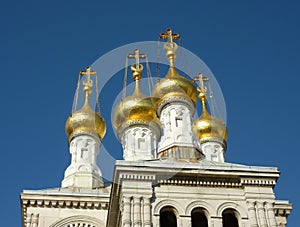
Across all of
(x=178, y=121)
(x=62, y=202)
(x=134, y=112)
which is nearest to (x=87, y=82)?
(x=134, y=112)

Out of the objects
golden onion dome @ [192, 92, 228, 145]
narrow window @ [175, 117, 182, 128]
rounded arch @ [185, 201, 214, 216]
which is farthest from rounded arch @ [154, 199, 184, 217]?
golden onion dome @ [192, 92, 228, 145]

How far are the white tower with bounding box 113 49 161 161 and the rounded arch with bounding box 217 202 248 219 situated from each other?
1088cm

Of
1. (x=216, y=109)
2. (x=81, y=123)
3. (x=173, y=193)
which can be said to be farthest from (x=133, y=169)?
(x=216, y=109)

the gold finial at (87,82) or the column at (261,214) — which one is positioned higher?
the gold finial at (87,82)

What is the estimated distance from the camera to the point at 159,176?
17875 mm

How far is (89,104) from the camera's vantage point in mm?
30703

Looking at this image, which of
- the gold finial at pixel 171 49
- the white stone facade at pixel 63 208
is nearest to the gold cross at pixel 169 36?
the gold finial at pixel 171 49

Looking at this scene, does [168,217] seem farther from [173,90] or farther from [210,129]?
[210,129]

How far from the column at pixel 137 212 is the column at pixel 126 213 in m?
0.13

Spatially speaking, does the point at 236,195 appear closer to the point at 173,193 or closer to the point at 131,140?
the point at 173,193

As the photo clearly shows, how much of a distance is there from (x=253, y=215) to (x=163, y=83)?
10961mm

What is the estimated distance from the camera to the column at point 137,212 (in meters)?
16.9

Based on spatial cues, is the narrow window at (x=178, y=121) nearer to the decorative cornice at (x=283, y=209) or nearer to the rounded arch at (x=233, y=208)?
the decorative cornice at (x=283, y=209)

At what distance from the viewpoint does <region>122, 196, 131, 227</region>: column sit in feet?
55.5
